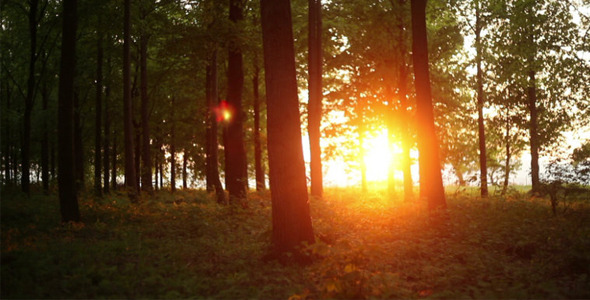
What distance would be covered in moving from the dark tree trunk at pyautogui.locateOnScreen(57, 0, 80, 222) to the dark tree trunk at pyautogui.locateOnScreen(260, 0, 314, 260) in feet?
23.0

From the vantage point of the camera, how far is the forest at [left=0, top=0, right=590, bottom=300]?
7695 mm

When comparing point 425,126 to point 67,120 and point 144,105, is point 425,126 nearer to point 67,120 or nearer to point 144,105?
point 67,120

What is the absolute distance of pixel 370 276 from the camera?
7.07 m

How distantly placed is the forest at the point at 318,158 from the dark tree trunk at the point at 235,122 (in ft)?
0.21

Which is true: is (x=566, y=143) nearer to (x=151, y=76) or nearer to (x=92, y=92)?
(x=151, y=76)

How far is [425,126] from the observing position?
14102 millimetres

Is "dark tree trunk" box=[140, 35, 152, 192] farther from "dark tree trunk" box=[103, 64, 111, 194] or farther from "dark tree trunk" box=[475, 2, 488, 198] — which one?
"dark tree trunk" box=[475, 2, 488, 198]

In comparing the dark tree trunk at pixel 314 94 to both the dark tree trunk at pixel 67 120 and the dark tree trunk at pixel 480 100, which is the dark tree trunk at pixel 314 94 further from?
the dark tree trunk at pixel 67 120

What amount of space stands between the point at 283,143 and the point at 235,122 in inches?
324

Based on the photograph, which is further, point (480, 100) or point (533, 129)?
point (533, 129)

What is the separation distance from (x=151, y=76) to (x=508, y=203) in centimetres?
2340

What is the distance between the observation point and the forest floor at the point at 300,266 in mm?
7031

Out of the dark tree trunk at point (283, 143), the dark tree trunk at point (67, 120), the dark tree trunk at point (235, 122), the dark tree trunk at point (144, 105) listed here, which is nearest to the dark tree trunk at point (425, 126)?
the dark tree trunk at point (235, 122)

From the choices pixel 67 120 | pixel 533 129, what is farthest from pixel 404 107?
pixel 67 120
